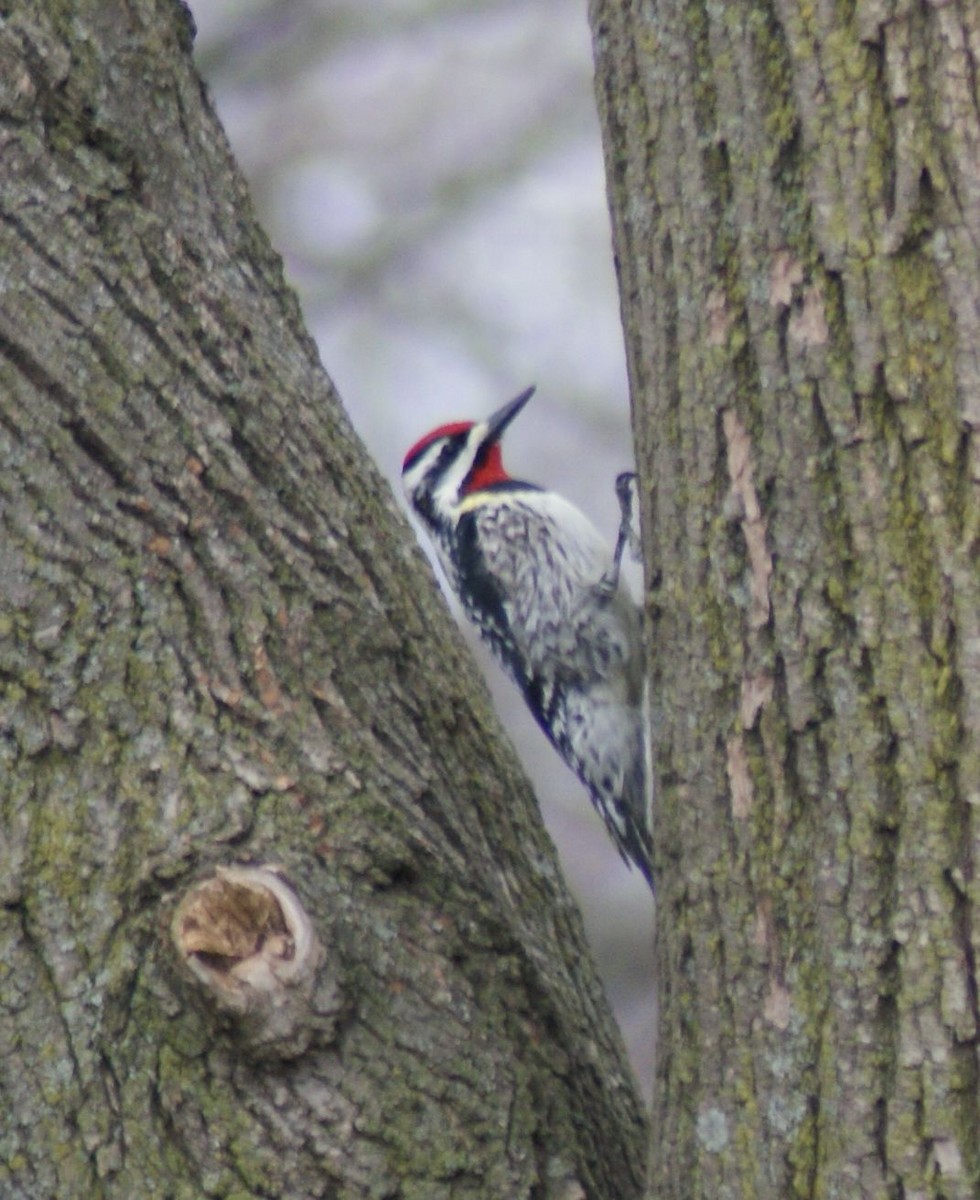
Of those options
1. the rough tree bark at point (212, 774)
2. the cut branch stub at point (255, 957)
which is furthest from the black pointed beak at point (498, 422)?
the cut branch stub at point (255, 957)

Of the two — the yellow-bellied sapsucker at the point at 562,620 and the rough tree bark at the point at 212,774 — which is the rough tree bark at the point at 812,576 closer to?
the rough tree bark at the point at 212,774

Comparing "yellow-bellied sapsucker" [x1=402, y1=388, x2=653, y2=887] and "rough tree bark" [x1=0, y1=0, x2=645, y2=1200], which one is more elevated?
"yellow-bellied sapsucker" [x1=402, y1=388, x2=653, y2=887]

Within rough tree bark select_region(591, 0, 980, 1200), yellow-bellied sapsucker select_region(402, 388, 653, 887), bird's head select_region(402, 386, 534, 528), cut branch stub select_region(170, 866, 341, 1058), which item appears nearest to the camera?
rough tree bark select_region(591, 0, 980, 1200)

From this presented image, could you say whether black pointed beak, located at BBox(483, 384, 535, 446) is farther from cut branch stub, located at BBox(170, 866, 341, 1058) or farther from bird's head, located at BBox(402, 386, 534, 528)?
cut branch stub, located at BBox(170, 866, 341, 1058)

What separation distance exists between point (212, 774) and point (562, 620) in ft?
7.96

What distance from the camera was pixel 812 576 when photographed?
5.82 ft

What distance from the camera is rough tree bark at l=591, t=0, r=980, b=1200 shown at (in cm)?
167

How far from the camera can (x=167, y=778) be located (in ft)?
6.46

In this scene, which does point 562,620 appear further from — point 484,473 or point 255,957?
point 255,957

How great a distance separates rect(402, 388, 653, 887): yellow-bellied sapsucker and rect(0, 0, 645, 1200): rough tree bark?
194 cm

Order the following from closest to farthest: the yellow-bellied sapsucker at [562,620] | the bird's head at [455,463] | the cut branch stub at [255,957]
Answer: the cut branch stub at [255,957], the yellow-bellied sapsucker at [562,620], the bird's head at [455,463]

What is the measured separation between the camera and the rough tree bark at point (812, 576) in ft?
5.47

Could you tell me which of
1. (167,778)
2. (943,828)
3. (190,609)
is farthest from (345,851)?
(943,828)

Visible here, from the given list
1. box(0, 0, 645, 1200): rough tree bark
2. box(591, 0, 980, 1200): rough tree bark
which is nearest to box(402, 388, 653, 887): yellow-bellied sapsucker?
box(0, 0, 645, 1200): rough tree bark
